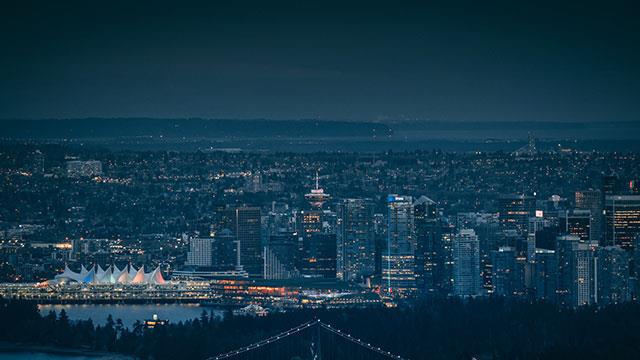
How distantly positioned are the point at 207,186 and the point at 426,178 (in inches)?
239

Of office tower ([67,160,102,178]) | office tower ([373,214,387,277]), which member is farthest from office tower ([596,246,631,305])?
office tower ([67,160,102,178])

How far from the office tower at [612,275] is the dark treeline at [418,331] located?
92.7 inches

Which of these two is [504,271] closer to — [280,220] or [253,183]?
[280,220]

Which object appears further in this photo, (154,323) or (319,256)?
(319,256)

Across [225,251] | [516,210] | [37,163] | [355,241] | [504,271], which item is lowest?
[504,271]

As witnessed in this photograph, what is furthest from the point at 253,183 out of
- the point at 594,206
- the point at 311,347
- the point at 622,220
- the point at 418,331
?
the point at 311,347

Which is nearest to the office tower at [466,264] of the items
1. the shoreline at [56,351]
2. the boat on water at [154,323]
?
the boat on water at [154,323]

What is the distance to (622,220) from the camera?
46.5m

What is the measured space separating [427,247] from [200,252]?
21.1 ft

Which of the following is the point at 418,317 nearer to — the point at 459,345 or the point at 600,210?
the point at 459,345

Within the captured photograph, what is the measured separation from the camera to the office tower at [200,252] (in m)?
48.9

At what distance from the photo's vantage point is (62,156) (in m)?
57.6

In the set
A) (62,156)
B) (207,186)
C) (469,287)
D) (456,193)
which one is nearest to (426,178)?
(456,193)

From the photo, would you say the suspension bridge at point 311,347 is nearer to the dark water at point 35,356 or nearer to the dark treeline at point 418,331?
the dark treeline at point 418,331
